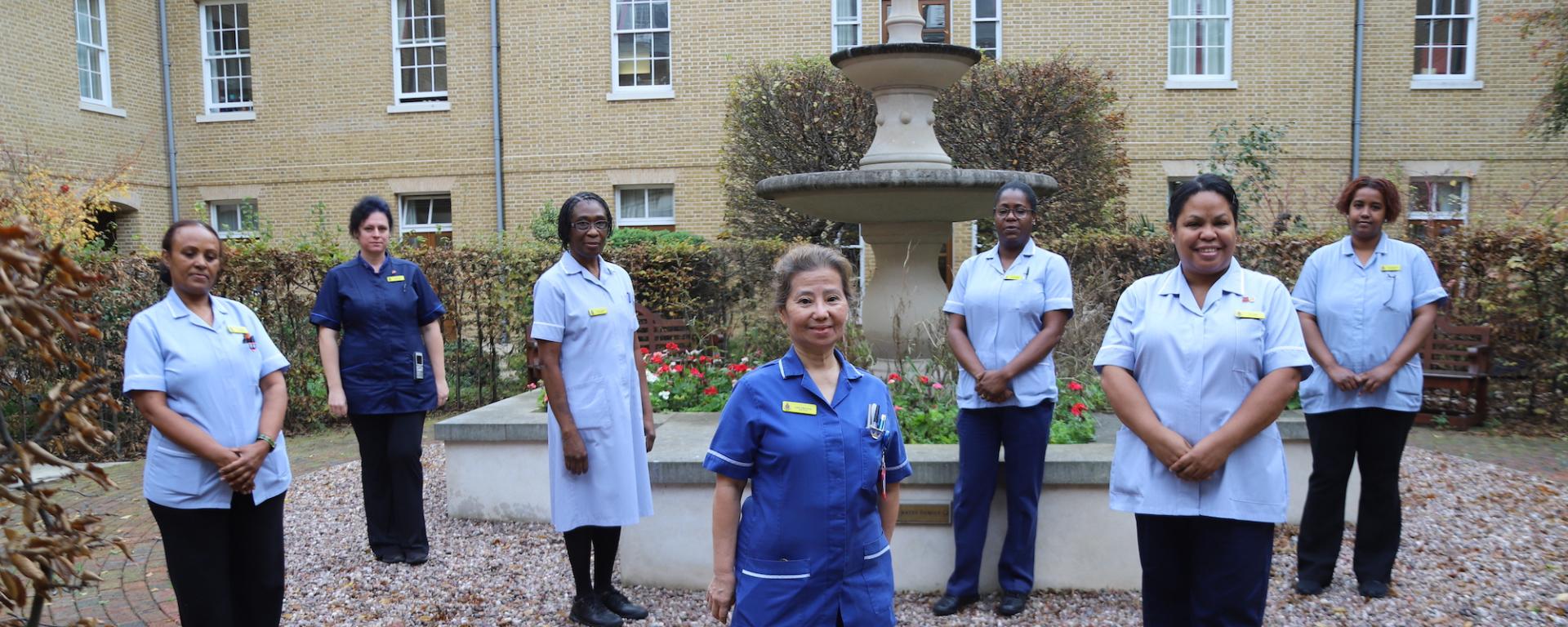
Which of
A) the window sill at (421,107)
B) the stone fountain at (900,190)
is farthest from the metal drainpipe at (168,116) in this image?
the stone fountain at (900,190)

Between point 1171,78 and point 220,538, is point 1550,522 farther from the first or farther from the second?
point 1171,78

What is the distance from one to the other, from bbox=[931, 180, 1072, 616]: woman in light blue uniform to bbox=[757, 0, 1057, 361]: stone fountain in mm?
1591

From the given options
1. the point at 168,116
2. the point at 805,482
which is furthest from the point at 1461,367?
the point at 168,116

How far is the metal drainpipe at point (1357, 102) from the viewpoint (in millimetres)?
16531

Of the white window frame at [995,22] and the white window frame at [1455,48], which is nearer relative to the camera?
the white window frame at [1455,48]

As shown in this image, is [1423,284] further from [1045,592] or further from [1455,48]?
[1455,48]

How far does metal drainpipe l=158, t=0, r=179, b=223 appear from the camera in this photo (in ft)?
62.5

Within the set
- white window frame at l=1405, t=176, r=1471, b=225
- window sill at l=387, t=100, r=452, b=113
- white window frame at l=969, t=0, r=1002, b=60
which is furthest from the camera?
window sill at l=387, t=100, r=452, b=113

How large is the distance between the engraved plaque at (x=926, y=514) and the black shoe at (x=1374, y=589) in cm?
185

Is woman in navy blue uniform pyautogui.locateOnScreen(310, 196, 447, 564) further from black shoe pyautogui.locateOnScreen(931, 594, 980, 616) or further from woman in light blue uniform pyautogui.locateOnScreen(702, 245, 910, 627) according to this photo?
woman in light blue uniform pyautogui.locateOnScreen(702, 245, 910, 627)

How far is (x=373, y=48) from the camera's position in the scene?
60.3 feet

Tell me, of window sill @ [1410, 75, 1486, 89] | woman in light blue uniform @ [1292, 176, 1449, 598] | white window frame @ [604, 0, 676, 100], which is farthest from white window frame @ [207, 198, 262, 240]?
window sill @ [1410, 75, 1486, 89]

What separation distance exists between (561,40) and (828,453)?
16.5 m

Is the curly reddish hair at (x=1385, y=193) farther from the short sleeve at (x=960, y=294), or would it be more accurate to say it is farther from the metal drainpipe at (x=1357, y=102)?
the metal drainpipe at (x=1357, y=102)
